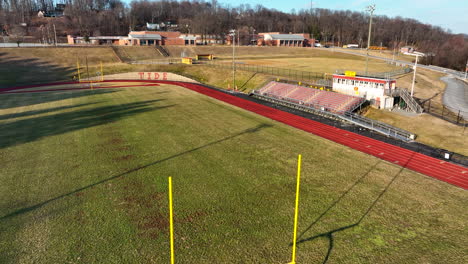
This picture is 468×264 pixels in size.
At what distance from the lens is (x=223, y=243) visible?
12430 mm

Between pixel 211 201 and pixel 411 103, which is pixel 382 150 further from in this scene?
pixel 211 201

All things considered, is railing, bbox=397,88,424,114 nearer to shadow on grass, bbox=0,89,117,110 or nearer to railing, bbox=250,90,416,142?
railing, bbox=250,90,416,142

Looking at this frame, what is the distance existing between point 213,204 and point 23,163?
47.5 feet

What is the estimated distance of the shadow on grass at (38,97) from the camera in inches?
1612

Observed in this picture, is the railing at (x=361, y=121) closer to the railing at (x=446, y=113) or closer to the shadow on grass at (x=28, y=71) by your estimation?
the railing at (x=446, y=113)

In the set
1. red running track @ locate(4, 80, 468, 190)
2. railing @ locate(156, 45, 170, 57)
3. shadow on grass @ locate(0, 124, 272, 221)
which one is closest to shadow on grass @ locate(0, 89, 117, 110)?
red running track @ locate(4, 80, 468, 190)

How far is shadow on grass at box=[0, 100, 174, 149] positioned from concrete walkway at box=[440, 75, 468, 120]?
3545 cm

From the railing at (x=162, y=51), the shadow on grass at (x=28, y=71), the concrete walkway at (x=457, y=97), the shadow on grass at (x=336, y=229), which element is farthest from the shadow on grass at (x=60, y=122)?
the railing at (x=162, y=51)

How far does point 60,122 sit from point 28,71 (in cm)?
4841

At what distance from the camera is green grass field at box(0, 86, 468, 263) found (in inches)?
475

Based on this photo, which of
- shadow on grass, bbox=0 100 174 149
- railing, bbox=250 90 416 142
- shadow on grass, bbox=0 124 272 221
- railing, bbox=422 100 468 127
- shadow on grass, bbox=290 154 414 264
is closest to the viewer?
shadow on grass, bbox=290 154 414 264

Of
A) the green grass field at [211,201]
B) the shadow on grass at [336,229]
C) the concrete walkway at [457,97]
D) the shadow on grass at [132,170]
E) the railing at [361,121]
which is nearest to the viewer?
the green grass field at [211,201]

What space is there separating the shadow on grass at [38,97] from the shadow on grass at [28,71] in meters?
14.6

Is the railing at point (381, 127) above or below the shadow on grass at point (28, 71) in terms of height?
below
